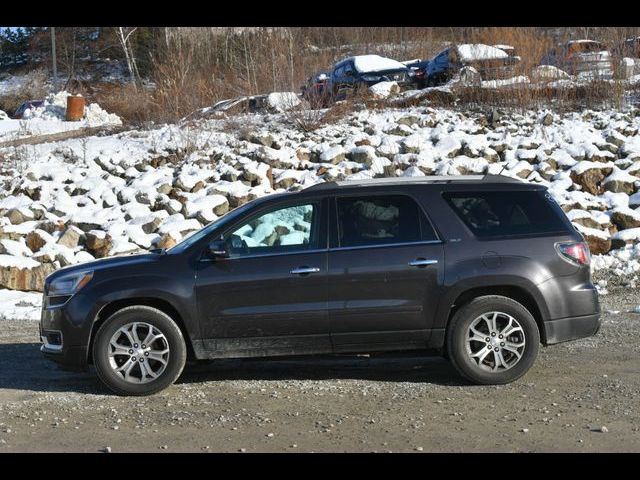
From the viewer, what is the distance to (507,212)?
8.05m

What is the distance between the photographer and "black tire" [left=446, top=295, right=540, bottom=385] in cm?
776

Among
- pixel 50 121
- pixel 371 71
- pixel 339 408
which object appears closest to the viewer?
pixel 339 408

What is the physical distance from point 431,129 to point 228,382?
40.0 feet

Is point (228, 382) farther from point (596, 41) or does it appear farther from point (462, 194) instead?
point (596, 41)

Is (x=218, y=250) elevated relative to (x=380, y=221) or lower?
lower

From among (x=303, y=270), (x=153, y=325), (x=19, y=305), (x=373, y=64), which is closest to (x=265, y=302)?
(x=303, y=270)

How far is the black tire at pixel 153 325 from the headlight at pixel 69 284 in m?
0.40

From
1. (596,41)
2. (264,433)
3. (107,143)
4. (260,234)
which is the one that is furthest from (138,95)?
(264,433)

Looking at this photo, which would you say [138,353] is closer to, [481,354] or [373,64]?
[481,354]

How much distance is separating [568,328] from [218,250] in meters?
3.02

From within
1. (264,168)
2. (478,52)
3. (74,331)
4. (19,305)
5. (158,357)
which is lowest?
(19,305)

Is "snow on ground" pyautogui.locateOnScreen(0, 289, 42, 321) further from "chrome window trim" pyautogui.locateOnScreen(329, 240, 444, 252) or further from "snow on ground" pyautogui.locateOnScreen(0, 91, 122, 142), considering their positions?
"snow on ground" pyautogui.locateOnScreen(0, 91, 122, 142)

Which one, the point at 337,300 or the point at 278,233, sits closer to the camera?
the point at 337,300

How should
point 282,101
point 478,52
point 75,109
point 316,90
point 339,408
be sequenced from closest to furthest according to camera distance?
1. point 339,408
2. point 282,101
3. point 316,90
4. point 478,52
5. point 75,109
